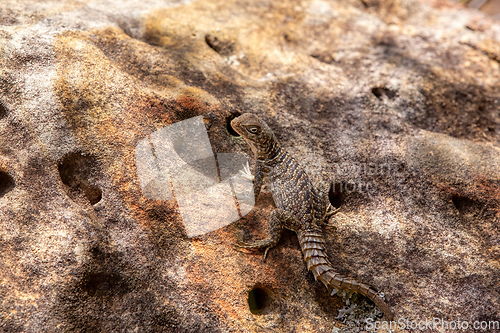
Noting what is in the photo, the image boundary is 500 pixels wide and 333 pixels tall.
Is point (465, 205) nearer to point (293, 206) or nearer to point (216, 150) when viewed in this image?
point (293, 206)

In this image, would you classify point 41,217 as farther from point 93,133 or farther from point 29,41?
point 29,41

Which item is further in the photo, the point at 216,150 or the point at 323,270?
the point at 216,150

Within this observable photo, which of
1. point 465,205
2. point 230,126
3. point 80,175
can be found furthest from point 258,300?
point 465,205

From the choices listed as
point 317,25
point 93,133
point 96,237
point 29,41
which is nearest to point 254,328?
point 96,237

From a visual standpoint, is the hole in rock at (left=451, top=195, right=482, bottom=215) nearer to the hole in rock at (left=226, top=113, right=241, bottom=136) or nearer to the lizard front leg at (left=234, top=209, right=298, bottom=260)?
the lizard front leg at (left=234, top=209, right=298, bottom=260)

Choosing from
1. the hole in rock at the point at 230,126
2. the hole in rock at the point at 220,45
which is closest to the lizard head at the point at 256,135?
the hole in rock at the point at 230,126
